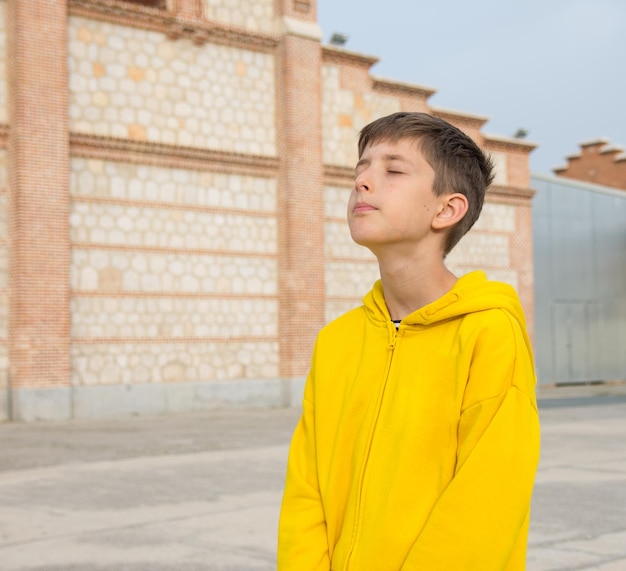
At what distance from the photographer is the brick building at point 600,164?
1298 inches

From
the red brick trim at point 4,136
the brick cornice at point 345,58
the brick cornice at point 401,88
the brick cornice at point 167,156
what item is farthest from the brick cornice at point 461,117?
the red brick trim at point 4,136

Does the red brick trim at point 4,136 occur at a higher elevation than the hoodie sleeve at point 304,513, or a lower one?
higher

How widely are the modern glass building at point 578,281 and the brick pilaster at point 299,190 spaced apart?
8.70m

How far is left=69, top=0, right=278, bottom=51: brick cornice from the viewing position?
17.8m

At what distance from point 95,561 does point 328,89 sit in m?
16.7

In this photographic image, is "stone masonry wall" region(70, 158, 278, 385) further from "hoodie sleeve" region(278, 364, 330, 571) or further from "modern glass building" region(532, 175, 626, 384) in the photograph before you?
"hoodie sleeve" region(278, 364, 330, 571)

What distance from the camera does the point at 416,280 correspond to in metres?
2.27

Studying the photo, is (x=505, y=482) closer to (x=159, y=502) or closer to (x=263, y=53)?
(x=159, y=502)

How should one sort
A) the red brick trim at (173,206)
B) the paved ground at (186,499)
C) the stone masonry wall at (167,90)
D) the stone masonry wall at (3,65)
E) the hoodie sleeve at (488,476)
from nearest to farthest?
1. the hoodie sleeve at (488,476)
2. the paved ground at (186,499)
3. the stone masonry wall at (3,65)
4. the red brick trim at (173,206)
5. the stone masonry wall at (167,90)

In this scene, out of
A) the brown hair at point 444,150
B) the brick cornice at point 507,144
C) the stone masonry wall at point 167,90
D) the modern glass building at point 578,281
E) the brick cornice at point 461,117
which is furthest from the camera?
the modern glass building at point 578,281

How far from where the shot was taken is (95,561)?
5.59 metres

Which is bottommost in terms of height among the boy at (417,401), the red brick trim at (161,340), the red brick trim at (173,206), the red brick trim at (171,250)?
the red brick trim at (161,340)

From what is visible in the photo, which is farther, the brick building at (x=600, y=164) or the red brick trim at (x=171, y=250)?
the brick building at (x=600, y=164)

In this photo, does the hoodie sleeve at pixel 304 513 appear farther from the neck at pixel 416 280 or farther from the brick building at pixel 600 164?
the brick building at pixel 600 164
